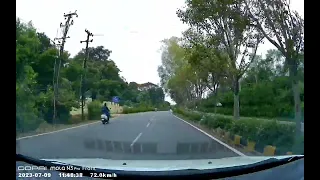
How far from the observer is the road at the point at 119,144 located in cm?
535

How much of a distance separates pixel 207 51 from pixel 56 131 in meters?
6.17

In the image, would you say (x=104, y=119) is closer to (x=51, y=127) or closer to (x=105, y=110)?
(x=105, y=110)

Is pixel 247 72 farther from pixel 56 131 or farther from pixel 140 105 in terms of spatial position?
pixel 56 131

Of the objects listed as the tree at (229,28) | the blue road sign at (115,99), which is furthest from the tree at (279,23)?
the blue road sign at (115,99)

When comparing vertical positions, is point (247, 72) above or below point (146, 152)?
above

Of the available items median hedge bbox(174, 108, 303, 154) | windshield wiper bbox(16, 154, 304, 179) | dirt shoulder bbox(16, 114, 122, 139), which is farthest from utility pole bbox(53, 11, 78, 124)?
median hedge bbox(174, 108, 303, 154)

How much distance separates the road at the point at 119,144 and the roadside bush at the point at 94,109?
44 centimetres

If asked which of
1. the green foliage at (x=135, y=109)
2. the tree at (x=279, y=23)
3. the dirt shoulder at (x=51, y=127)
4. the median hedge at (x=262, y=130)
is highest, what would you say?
the tree at (x=279, y=23)

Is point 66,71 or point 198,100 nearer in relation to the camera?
point 66,71

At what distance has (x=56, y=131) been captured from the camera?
224 inches

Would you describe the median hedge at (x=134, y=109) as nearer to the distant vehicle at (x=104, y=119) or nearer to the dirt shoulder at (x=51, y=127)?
the dirt shoulder at (x=51, y=127)
